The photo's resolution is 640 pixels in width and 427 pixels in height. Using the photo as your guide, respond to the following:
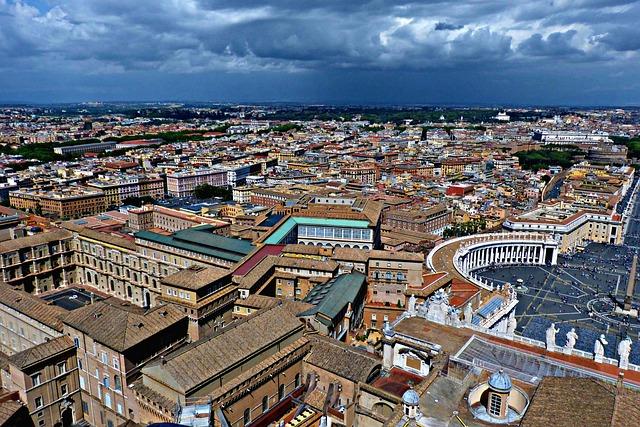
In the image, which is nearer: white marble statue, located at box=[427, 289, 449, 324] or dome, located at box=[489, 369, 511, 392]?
dome, located at box=[489, 369, 511, 392]

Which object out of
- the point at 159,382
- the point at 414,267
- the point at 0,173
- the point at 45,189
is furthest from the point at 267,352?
the point at 0,173

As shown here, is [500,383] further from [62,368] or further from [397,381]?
[62,368]

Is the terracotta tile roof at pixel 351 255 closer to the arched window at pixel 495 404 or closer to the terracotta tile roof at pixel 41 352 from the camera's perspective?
the terracotta tile roof at pixel 41 352

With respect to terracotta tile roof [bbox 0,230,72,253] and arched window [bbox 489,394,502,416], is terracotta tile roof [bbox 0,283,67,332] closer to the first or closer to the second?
terracotta tile roof [bbox 0,230,72,253]

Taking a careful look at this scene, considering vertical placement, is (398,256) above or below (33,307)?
above

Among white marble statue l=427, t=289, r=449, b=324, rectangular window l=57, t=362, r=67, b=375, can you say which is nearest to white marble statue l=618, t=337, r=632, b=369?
white marble statue l=427, t=289, r=449, b=324

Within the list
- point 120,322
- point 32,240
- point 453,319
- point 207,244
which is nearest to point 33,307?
point 120,322
